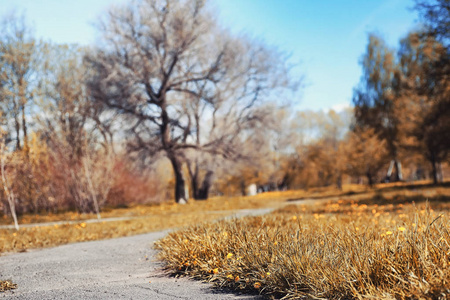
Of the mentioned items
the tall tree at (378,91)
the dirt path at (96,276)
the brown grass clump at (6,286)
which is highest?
the tall tree at (378,91)

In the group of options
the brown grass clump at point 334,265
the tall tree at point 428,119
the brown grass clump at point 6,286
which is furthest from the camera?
the tall tree at point 428,119

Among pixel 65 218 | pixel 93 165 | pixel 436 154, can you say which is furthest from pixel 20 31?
pixel 436 154

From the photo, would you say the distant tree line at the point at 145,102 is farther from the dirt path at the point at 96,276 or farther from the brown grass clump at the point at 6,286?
the brown grass clump at the point at 6,286

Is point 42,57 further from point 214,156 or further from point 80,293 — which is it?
point 80,293

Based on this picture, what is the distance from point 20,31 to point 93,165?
971cm

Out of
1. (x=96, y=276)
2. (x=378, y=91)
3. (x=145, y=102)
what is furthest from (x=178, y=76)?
(x=378, y=91)

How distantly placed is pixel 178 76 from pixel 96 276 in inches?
574

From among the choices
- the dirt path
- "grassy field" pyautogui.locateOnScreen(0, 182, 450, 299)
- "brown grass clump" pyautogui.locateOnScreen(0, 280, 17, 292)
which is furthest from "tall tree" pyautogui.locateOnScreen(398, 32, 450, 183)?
"brown grass clump" pyautogui.locateOnScreen(0, 280, 17, 292)

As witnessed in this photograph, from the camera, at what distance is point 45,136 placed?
645 inches

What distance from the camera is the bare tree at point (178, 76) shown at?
53.2 ft

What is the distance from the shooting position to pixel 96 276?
4.02 meters

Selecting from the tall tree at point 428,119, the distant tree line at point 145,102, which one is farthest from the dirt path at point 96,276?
the tall tree at point 428,119

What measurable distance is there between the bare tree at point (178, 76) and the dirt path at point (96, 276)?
36.3 feet

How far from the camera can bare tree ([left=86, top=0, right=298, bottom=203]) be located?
1620 centimetres
